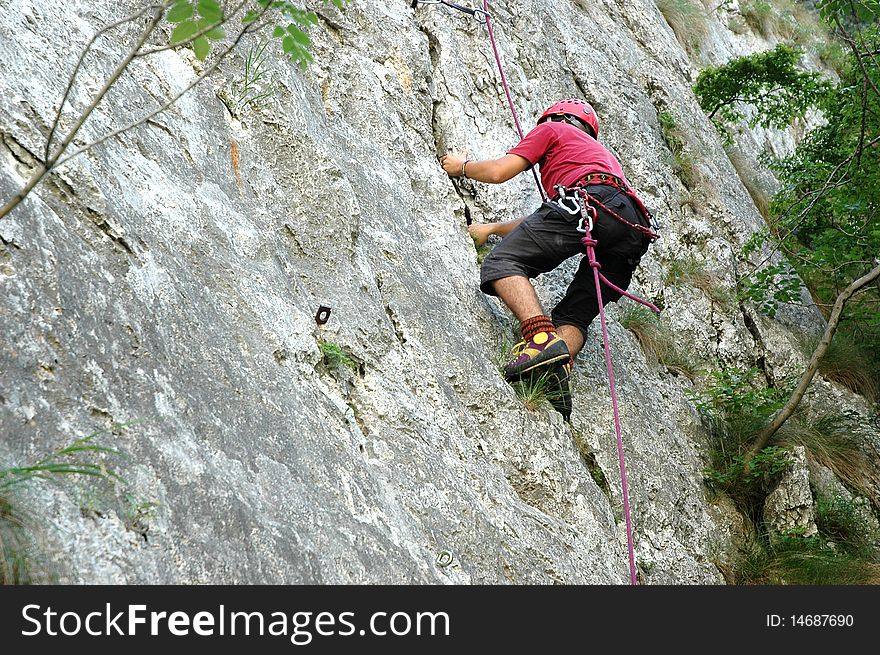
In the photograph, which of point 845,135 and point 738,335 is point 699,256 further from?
point 845,135

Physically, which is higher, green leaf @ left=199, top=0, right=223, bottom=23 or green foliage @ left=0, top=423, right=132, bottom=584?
green leaf @ left=199, top=0, right=223, bottom=23

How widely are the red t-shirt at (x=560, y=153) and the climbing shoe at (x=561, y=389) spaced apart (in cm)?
112

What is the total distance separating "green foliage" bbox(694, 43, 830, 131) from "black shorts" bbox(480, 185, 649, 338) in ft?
17.7

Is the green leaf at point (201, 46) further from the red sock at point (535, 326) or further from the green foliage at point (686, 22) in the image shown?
the green foliage at point (686, 22)

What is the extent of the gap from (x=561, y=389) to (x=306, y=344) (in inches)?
66.3

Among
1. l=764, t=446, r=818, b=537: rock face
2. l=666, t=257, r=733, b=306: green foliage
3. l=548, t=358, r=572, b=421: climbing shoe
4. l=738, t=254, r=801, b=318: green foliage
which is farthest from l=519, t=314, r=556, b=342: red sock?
l=738, t=254, r=801, b=318: green foliage

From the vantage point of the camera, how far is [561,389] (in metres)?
4.90

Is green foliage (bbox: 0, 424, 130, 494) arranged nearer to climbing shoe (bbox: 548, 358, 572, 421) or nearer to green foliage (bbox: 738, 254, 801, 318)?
climbing shoe (bbox: 548, 358, 572, 421)

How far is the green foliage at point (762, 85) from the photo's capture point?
981 centimetres

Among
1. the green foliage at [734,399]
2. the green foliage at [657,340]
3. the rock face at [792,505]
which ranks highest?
the green foliage at [657,340]

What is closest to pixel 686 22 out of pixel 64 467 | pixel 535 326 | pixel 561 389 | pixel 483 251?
pixel 483 251

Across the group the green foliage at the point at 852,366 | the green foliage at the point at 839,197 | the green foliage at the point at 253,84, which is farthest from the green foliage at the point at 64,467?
the green foliage at the point at 852,366

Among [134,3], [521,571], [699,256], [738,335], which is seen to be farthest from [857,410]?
[134,3]

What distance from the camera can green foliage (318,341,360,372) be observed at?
3959mm
